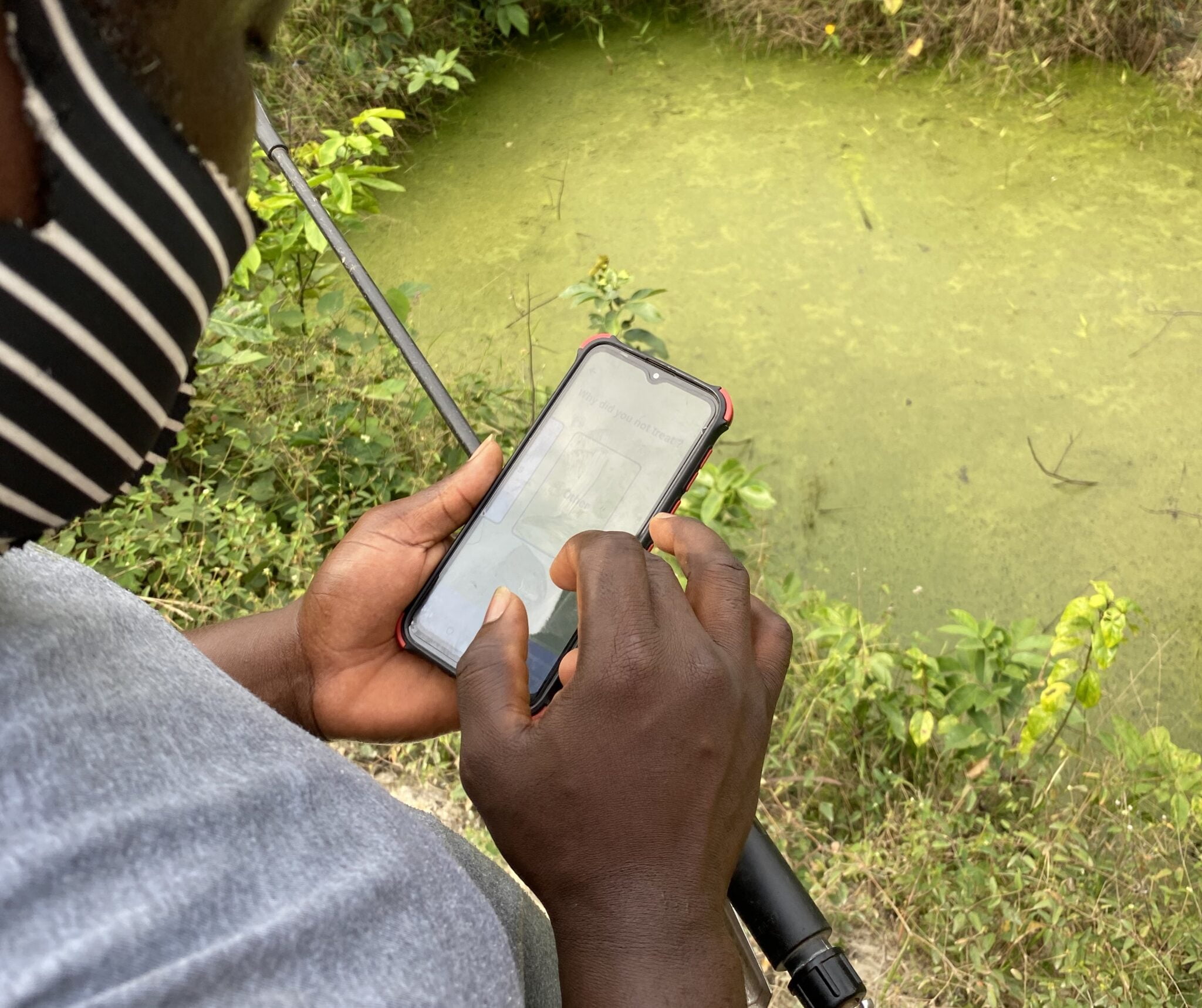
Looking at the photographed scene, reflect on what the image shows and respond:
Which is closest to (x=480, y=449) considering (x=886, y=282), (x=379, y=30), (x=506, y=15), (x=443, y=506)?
(x=443, y=506)

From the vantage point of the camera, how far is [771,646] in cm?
50

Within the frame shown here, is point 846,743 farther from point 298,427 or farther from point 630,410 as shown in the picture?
point 298,427

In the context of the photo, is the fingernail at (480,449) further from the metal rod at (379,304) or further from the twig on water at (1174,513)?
the twig on water at (1174,513)

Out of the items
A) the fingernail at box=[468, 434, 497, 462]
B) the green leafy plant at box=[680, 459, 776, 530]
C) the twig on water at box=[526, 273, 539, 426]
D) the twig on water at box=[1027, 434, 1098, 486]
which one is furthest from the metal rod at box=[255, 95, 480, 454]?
the twig on water at box=[1027, 434, 1098, 486]

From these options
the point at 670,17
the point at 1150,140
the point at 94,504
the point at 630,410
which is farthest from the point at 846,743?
the point at 670,17

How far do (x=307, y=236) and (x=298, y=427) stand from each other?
0.32m

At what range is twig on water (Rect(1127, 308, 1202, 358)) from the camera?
1.65 m

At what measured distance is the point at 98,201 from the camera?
9.7 inches

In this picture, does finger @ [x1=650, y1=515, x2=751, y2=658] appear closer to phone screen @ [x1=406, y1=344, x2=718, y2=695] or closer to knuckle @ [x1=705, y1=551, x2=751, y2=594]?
knuckle @ [x1=705, y1=551, x2=751, y2=594]

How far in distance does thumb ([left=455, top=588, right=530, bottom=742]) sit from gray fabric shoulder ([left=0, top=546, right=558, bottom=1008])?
0.24 feet

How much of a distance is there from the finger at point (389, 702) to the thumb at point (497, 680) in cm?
29

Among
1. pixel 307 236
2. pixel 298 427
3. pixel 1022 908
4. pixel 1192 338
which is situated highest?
pixel 307 236

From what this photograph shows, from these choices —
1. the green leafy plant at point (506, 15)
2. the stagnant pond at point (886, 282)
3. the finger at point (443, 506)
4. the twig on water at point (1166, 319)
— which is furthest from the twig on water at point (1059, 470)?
the green leafy plant at point (506, 15)

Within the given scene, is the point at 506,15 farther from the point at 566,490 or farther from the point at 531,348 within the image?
the point at 566,490
